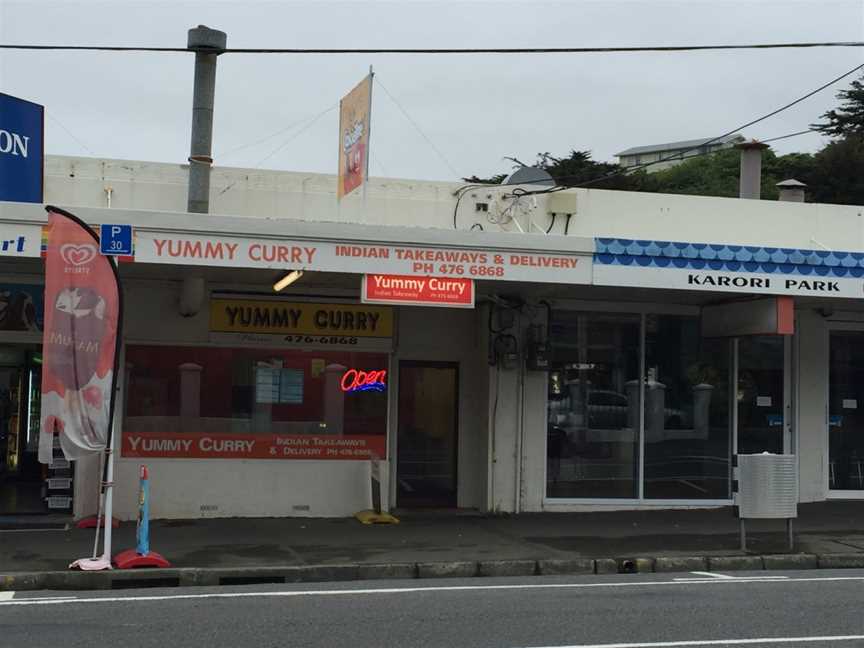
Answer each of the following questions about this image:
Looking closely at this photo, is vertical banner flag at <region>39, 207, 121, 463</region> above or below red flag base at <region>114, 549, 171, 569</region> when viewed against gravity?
above

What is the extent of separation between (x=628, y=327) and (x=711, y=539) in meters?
→ 3.99

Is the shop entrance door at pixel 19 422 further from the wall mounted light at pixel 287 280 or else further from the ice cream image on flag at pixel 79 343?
the ice cream image on flag at pixel 79 343

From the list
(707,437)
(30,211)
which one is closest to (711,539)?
(707,437)

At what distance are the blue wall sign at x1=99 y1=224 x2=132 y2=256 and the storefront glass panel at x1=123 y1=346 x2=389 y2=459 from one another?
399 cm

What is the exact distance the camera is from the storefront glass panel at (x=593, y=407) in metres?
16.3

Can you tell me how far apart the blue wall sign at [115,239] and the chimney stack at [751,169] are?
1130 cm

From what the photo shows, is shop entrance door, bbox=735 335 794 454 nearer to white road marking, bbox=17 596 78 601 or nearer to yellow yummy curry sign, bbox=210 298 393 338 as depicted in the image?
yellow yummy curry sign, bbox=210 298 393 338

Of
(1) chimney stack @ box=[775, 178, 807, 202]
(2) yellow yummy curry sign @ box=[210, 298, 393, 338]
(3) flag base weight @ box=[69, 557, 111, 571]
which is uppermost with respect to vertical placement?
(1) chimney stack @ box=[775, 178, 807, 202]

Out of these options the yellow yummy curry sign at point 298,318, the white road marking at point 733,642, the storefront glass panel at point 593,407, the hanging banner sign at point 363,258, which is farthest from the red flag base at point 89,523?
the white road marking at point 733,642

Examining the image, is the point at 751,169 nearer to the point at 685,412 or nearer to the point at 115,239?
the point at 685,412

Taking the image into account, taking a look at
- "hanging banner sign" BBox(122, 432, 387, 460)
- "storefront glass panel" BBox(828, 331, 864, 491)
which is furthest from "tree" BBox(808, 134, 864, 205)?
"hanging banner sign" BBox(122, 432, 387, 460)

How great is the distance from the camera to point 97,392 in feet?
36.9

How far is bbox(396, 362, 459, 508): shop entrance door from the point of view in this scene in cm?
1625

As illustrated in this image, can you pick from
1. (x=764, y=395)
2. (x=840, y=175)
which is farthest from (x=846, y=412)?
(x=840, y=175)
